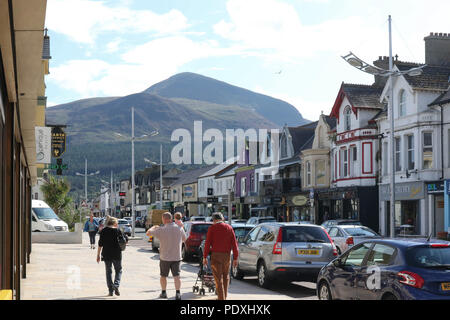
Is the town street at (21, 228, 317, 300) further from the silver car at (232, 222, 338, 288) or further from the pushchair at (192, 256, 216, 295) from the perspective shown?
the silver car at (232, 222, 338, 288)

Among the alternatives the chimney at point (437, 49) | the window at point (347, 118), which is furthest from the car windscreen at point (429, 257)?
the window at point (347, 118)

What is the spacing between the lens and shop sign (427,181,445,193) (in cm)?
3573

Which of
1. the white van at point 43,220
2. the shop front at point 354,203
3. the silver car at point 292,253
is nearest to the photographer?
the silver car at point 292,253

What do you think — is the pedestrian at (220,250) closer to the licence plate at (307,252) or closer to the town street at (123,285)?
the town street at (123,285)

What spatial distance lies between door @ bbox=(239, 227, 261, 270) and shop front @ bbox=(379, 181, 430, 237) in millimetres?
20826

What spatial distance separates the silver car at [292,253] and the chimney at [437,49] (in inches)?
1233

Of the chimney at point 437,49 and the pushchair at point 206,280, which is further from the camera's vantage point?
the chimney at point 437,49

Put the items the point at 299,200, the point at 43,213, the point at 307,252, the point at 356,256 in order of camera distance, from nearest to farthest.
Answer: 1. the point at 356,256
2. the point at 307,252
3. the point at 43,213
4. the point at 299,200

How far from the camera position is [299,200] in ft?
176

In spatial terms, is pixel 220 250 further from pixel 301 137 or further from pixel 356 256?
pixel 301 137

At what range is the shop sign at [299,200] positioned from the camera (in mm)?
53031

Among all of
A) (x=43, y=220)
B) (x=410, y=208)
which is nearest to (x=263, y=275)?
(x=43, y=220)

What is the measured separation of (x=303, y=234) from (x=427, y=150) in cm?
2388
